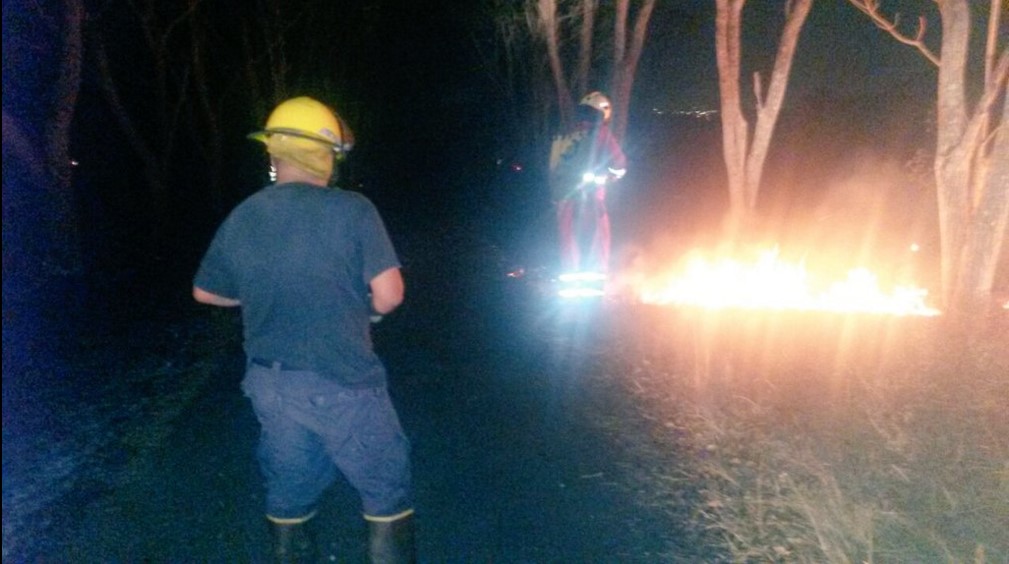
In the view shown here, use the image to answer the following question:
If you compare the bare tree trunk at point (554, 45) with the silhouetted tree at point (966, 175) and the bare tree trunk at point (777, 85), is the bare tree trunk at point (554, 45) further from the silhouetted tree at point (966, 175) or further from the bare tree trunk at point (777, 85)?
the silhouetted tree at point (966, 175)

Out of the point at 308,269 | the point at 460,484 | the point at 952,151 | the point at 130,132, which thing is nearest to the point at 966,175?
the point at 952,151

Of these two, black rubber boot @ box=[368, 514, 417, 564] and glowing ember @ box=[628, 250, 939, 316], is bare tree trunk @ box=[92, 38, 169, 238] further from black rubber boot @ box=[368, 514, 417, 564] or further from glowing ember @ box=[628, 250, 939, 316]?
black rubber boot @ box=[368, 514, 417, 564]

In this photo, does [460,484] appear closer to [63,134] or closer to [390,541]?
[390,541]

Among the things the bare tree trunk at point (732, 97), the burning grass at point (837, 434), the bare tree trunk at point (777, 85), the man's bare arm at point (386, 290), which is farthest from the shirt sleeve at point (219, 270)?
the bare tree trunk at point (732, 97)

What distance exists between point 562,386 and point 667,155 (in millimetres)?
22256

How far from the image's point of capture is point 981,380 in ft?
22.5

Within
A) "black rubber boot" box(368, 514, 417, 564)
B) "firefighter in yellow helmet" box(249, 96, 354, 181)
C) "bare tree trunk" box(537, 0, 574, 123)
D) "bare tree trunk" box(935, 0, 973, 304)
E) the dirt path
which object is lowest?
the dirt path

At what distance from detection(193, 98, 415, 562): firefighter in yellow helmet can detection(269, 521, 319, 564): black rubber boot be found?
11 centimetres

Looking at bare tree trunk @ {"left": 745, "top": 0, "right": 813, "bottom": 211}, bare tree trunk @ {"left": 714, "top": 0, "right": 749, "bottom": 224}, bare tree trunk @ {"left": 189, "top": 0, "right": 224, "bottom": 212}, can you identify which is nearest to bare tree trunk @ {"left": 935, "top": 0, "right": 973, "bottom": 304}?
bare tree trunk @ {"left": 745, "top": 0, "right": 813, "bottom": 211}

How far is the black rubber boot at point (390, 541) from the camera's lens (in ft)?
11.4

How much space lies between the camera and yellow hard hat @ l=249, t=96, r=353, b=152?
3387 millimetres

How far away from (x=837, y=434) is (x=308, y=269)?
13.3 ft

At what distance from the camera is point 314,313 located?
3.34 metres

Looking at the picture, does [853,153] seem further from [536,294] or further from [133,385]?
[133,385]
